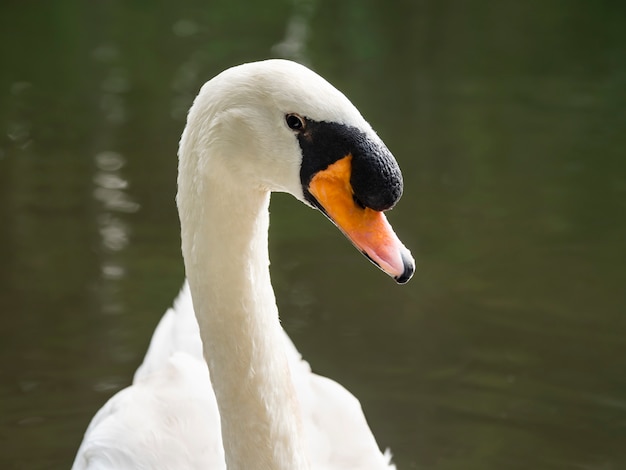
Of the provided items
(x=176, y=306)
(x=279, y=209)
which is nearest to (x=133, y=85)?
(x=279, y=209)

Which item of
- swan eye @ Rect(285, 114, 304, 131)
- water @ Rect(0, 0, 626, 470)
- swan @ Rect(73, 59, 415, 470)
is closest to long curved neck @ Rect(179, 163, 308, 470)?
swan @ Rect(73, 59, 415, 470)

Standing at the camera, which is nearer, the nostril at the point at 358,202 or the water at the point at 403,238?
the nostril at the point at 358,202

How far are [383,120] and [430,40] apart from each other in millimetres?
2964

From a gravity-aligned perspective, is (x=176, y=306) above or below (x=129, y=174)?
above

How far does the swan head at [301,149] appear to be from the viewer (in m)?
2.48

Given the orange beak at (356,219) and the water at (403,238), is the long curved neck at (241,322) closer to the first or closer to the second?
the orange beak at (356,219)

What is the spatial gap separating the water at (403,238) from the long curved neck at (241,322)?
1649 mm

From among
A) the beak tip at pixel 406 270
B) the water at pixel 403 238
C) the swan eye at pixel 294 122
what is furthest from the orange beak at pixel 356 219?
the water at pixel 403 238

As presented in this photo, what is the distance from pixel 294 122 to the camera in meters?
2.56

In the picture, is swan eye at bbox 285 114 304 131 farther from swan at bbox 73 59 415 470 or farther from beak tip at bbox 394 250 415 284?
beak tip at bbox 394 250 415 284

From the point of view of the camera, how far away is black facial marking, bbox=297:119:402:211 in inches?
96.6

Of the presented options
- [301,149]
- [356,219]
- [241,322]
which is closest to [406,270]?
[356,219]

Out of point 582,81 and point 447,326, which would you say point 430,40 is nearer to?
point 582,81

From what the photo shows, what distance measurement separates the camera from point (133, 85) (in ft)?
31.9
